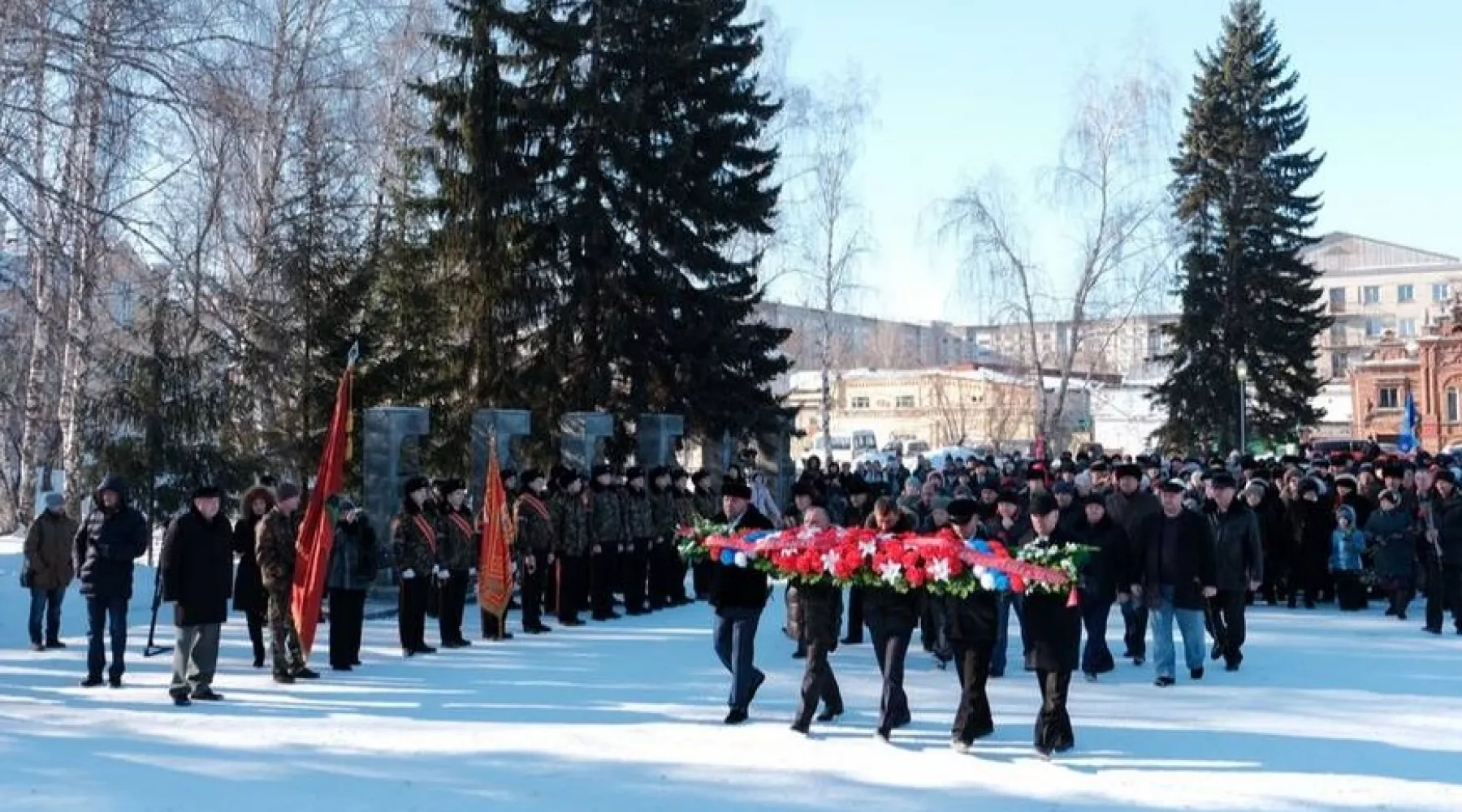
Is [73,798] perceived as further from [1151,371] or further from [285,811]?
[1151,371]

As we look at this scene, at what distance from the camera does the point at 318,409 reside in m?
22.7

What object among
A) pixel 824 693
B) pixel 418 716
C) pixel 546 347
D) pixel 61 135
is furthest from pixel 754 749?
pixel 546 347

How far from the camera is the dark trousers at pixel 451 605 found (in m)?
15.9

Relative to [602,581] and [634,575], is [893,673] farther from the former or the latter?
[634,575]

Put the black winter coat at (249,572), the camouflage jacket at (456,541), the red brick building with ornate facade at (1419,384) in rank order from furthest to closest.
Result: the red brick building with ornate facade at (1419,384) → the camouflage jacket at (456,541) → the black winter coat at (249,572)

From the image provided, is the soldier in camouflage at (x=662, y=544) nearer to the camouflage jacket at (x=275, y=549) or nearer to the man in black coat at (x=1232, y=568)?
the camouflage jacket at (x=275, y=549)

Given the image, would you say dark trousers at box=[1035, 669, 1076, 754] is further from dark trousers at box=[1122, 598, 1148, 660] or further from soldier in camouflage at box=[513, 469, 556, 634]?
soldier in camouflage at box=[513, 469, 556, 634]

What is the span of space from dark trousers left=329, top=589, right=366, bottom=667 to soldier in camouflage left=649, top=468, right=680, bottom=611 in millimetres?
6320

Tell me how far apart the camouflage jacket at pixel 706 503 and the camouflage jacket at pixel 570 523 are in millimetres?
2687

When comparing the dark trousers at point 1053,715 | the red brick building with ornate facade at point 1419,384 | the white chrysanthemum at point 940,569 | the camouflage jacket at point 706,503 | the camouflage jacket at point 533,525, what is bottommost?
the dark trousers at point 1053,715

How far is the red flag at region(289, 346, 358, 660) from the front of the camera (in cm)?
1349

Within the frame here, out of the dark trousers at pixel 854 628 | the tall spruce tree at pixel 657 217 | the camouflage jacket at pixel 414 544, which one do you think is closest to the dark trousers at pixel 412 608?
the camouflage jacket at pixel 414 544

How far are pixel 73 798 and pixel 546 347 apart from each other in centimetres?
1948

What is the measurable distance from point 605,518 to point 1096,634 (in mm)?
7370
